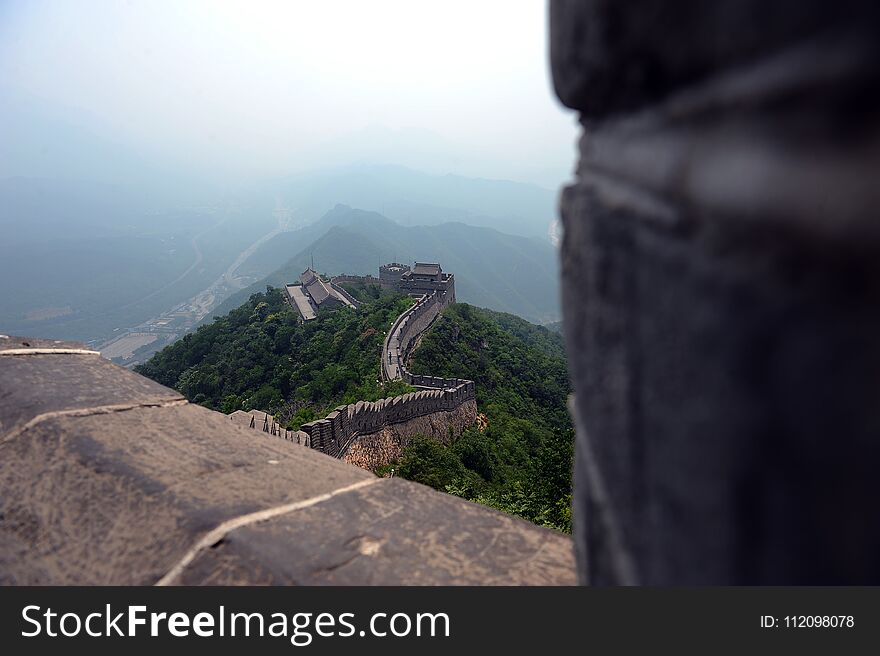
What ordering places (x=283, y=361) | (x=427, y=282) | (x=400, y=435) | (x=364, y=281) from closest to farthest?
(x=400, y=435) < (x=283, y=361) < (x=427, y=282) < (x=364, y=281)

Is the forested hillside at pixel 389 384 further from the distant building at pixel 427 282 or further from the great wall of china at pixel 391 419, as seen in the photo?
the distant building at pixel 427 282

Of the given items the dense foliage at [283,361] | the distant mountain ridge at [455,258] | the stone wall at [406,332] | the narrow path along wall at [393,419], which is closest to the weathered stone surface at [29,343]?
the narrow path along wall at [393,419]

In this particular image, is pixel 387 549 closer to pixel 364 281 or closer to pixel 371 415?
pixel 371 415

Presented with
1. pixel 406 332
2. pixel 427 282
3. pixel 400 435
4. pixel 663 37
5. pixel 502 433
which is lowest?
pixel 502 433

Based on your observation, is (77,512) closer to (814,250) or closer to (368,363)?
(814,250)

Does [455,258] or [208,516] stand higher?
[208,516]

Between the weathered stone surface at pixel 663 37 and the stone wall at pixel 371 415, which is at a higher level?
the weathered stone surface at pixel 663 37

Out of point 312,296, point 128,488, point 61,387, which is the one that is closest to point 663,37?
point 128,488
